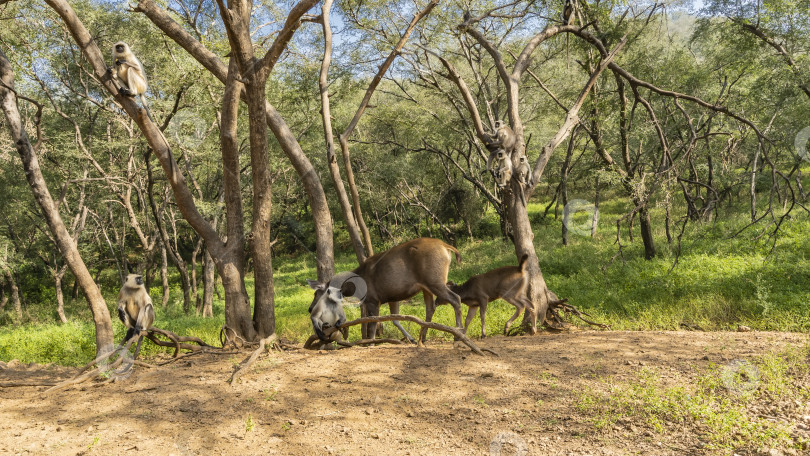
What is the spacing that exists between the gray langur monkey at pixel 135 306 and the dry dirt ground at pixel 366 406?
52 centimetres

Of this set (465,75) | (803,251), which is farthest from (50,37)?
(803,251)

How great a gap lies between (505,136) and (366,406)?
4727 mm

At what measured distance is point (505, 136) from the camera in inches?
309

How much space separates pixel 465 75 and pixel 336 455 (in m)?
20.6

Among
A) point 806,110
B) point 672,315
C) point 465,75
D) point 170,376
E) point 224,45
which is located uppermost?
point 465,75

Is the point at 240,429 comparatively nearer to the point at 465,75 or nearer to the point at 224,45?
the point at 224,45

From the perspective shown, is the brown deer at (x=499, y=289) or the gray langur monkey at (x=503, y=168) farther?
the brown deer at (x=499, y=289)

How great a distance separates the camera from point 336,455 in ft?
12.4

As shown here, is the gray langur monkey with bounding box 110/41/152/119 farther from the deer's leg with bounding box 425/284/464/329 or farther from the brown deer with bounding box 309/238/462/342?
the deer's leg with bounding box 425/284/464/329

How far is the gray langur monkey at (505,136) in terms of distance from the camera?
25.6 feet

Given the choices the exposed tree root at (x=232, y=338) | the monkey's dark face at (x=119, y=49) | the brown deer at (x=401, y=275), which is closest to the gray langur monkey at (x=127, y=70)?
the monkey's dark face at (x=119, y=49)

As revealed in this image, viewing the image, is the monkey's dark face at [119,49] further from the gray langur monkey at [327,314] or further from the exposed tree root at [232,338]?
the gray langur monkey at [327,314]

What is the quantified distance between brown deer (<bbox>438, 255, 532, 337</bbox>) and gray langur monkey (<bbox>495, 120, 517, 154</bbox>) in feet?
5.67

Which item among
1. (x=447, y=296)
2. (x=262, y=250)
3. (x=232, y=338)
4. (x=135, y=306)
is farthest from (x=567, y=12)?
(x=135, y=306)
